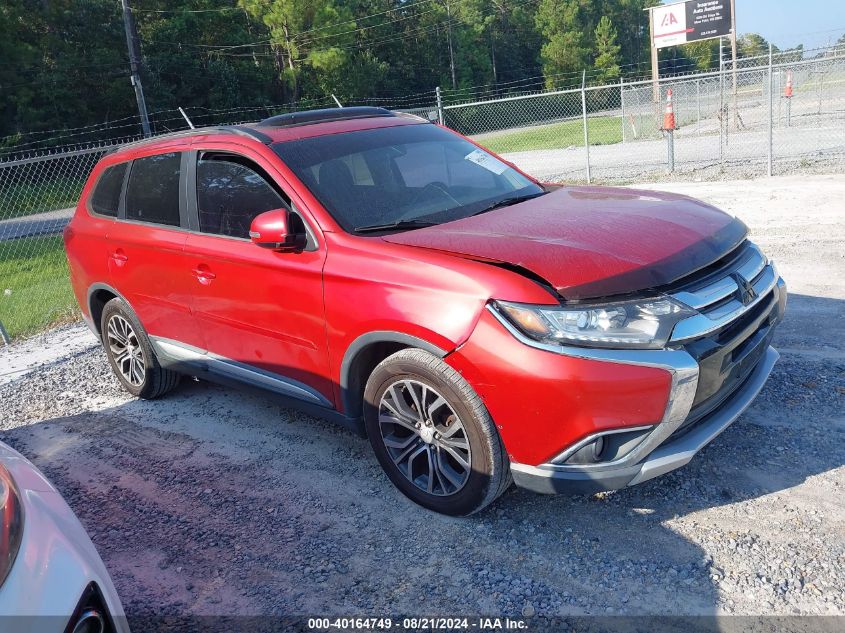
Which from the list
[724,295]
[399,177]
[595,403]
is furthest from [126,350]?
[724,295]

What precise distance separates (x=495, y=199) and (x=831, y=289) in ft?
12.1

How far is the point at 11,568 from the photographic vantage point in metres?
1.88

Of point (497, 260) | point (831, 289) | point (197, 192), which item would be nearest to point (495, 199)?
point (497, 260)

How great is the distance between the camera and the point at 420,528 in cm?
354

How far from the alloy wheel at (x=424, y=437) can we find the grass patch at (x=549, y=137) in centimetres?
2328

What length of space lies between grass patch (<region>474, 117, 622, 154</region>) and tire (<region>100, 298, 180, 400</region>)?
21662mm

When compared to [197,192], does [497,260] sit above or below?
below

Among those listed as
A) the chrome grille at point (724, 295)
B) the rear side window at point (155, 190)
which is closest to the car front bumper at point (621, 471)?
the chrome grille at point (724, 295)

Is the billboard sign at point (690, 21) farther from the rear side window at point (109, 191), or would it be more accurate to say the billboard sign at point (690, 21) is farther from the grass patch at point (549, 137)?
the rear side window at point (109, 191)

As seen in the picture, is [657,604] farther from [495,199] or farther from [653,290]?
[495,199]

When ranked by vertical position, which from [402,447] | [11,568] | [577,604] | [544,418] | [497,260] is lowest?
[577,604]

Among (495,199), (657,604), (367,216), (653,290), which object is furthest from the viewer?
(495,199)

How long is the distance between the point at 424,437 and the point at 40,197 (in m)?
23.0

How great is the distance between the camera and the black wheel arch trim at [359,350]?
129 inches
